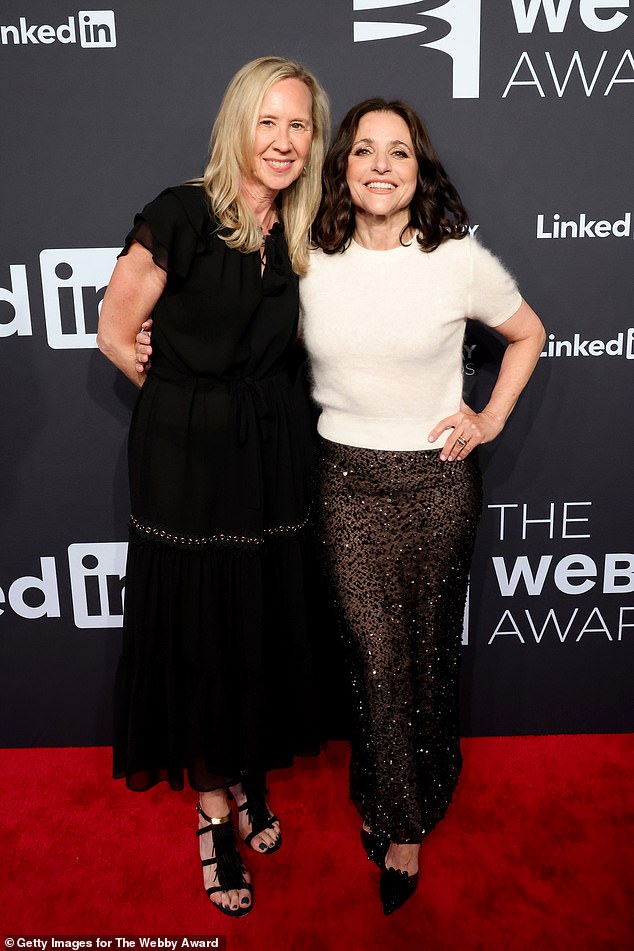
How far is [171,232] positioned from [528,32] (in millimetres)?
1080

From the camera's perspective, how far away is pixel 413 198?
1.81 metres

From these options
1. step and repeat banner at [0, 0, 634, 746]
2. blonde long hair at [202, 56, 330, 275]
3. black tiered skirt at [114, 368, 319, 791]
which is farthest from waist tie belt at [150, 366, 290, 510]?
step and repeat banner at [0, 0, 634, 746]

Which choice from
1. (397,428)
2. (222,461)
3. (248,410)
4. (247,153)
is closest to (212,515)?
Result: (222,461)

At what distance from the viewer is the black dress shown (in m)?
1.77

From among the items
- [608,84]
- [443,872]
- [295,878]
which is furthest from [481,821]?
[608,84]

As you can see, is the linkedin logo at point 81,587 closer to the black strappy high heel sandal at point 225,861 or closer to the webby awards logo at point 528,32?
the black strappy high heel sandal at point 225,861

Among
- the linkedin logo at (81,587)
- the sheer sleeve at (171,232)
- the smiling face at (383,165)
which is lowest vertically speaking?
the linkedin logo at (81,587)

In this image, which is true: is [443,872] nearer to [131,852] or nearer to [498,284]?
[131,852]

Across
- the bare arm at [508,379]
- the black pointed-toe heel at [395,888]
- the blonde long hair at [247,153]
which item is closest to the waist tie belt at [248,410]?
the blonde long hair at [247,153]

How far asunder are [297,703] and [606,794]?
96 centimetres

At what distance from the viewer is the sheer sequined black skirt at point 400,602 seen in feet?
6.05

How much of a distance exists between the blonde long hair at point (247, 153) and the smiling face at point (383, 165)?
0.11 metres

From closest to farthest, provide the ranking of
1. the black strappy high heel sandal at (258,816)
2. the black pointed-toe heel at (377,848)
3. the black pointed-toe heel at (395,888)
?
the black pointed-toe heel at (395,888) → the black pointed-toe heel at (377,848) → the black strappy high heel sandal at (258,816)

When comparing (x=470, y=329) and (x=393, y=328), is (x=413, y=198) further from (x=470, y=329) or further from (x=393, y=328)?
(x=470, y=329)
